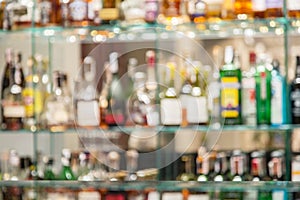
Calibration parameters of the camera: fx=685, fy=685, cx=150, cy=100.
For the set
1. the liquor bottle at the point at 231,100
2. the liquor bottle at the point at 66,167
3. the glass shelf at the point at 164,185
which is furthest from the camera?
the liquor bottle at the point at 66,167

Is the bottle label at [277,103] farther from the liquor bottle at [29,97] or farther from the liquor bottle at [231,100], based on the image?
the liquor bottle at [29,97]

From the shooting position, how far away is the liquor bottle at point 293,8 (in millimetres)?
2270

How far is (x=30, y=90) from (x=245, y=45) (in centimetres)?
79

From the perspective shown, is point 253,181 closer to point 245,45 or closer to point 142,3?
point 245,45

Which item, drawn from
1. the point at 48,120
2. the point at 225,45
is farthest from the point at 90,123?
the point at 225,45

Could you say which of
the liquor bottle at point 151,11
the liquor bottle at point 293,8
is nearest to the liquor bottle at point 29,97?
the liquor bottle at point 151,11

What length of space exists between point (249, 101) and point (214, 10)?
1.10 feet

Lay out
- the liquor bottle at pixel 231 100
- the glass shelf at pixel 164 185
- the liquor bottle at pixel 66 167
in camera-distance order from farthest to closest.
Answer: the liquor bottle at pixel 66 167, the liquor bottle at pixel 231 100, the glass shelf at pixel 164 185

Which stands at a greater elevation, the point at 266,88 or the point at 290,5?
the point at 290,5

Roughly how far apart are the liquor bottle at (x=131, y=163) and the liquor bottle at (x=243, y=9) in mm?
602

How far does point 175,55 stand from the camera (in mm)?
2443

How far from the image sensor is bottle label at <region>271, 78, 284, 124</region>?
2295 mm

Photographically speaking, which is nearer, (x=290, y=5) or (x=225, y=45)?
(x=290, y=5)

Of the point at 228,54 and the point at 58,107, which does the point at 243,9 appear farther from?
the point at 58,107
